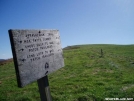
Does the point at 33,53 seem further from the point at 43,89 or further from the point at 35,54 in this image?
the point at 43,89

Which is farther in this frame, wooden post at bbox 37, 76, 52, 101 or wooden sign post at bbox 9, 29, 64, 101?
wooden post at bbox 37, 76, 52, 101

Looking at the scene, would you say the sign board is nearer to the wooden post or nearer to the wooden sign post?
the wooden sign post

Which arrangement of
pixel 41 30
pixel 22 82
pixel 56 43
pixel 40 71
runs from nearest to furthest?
pixel 22 82
pixel 40 71
pixel 41 30
pixel 56 43

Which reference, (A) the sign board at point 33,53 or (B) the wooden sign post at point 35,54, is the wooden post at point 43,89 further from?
(A) the sign board at point 33,53

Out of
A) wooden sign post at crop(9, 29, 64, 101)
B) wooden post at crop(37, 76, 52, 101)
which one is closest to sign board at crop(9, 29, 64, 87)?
wooden sign post at crop(9, 29, 64, 101)

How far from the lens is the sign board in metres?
3.75

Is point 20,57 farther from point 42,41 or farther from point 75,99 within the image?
point 75,99

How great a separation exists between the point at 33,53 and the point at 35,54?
101 millimetres

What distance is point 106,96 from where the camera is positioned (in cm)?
912

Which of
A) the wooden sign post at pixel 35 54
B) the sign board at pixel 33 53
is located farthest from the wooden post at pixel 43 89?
the sign board at pixel 33 53

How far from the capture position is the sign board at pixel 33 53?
147 inches

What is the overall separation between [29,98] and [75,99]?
11.1 ft

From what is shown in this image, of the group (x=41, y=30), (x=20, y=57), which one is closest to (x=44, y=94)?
(x=20, y=57)

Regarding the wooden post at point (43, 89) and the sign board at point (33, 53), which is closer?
the sign board at point (33, 53)
